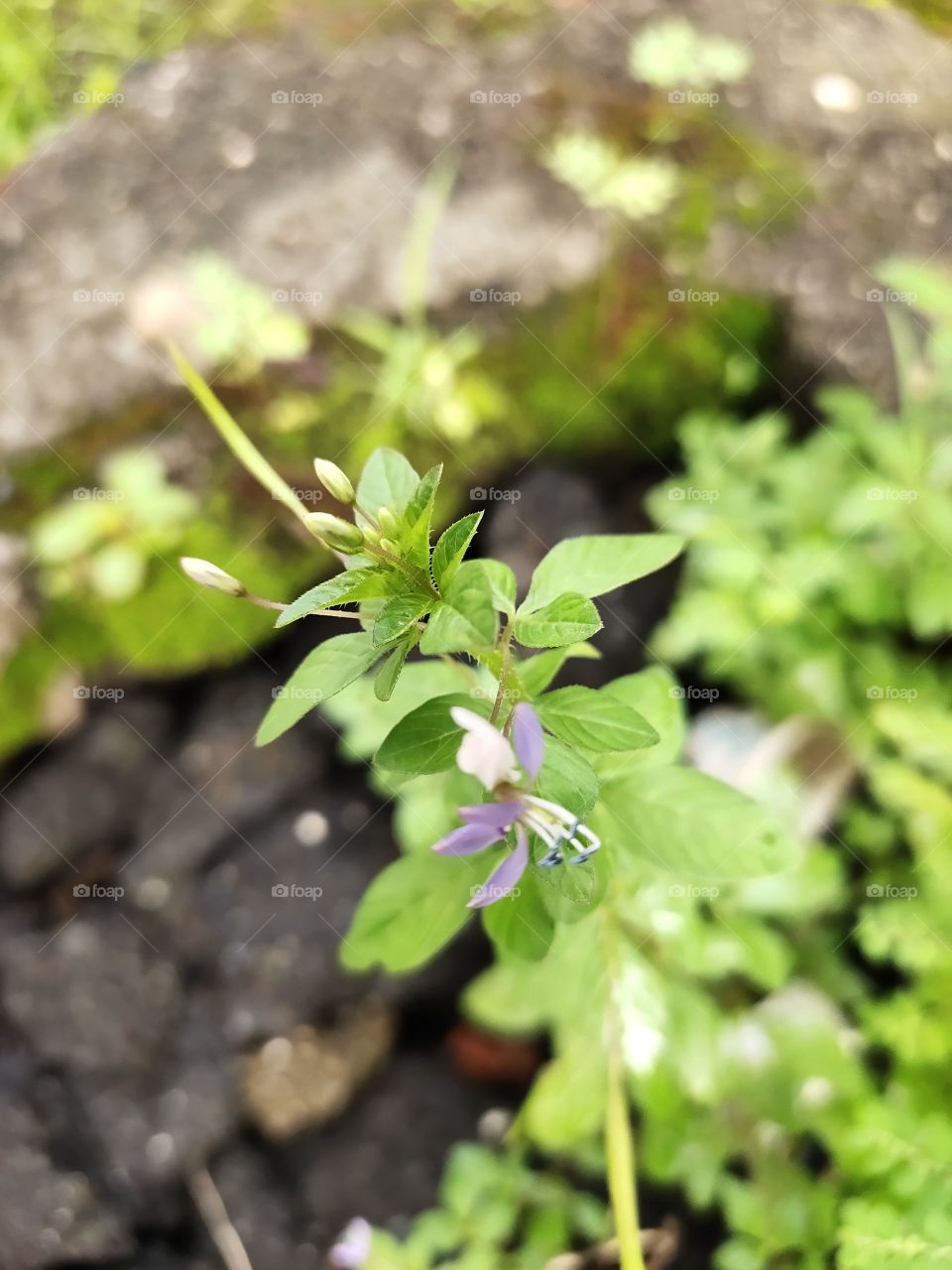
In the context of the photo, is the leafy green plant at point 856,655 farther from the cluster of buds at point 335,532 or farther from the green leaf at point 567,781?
the cluster of buds at point 335,532

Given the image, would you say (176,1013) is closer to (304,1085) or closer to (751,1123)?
(304,1085)

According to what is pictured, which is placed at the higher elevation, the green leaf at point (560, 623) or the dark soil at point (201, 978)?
the green leaf at point (560, 623)

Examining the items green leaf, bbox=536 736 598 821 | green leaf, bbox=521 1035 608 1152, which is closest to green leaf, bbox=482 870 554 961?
green leaf, bbox=536 736 598 821

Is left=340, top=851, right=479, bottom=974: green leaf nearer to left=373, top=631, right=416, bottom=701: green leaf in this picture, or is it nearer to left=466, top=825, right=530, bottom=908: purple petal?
left=466, top=825, right=530, bottom=908: purple petal

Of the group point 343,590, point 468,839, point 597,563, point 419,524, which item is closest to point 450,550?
point 419,524

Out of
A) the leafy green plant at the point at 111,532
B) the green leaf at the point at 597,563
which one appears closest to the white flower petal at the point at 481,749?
the green leaf at the point at 597,563

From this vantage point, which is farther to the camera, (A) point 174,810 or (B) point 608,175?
(B) point 608,175

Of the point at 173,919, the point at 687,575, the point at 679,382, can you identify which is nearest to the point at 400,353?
the point at 679,382
